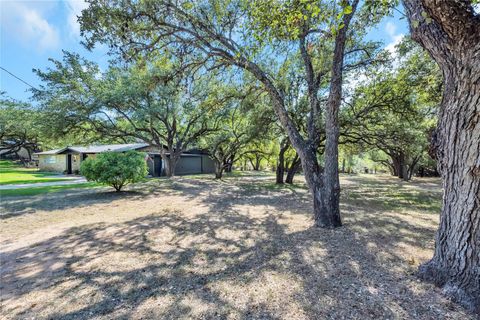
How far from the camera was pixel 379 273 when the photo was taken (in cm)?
290

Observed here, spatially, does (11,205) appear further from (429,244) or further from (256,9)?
(429,244)

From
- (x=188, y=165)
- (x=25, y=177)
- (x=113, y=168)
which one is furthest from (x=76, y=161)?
(x=113, y=168)

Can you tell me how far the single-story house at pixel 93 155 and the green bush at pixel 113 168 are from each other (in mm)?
9674

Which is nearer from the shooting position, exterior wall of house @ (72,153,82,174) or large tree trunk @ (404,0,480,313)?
large tree trunk @ (404,0,480,313)

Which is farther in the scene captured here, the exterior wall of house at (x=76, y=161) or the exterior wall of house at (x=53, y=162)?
the exterior wall of house at (x=53, y=162)

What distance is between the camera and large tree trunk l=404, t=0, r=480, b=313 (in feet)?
7.04

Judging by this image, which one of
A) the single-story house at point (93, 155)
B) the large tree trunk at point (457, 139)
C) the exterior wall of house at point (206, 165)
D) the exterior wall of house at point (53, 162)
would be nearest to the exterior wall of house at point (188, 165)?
the single-story house at point (93, 155)

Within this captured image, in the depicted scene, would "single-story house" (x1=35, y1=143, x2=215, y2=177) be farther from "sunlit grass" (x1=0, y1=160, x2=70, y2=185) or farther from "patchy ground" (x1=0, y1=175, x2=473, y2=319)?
"patchy ground" (x1=0, y1=175, x2=473, y2=319)

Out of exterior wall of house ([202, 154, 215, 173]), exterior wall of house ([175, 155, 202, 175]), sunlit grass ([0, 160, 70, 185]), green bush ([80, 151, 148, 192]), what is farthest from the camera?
exterior wall of house ([202, 154, 215, 173])

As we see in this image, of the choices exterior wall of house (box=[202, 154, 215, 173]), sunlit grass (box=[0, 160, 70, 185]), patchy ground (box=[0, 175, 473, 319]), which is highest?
exterior wall of house (box=[202, 154, 215, 173])

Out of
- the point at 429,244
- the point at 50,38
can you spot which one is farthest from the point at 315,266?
the point at 50,38

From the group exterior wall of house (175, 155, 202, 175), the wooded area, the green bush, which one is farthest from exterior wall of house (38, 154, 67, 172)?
the green bush

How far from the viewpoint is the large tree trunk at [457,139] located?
215 centimetres

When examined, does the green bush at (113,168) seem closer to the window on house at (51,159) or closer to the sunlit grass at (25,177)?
the sunlit grass at (25,177)
